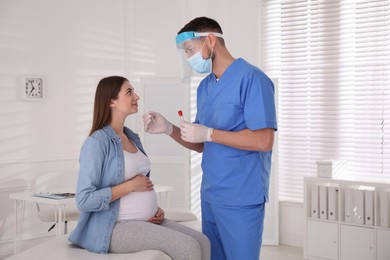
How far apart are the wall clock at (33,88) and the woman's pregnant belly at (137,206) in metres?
2.41

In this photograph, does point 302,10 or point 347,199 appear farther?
point 302,10

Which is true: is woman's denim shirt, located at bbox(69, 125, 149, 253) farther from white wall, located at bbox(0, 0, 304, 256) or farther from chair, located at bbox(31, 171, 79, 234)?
white wall, located at bbox(0, 0, 304, 256)

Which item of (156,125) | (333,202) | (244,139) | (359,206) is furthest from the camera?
(333,202)

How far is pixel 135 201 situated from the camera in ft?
7.18

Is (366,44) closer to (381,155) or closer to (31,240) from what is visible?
(381,155)

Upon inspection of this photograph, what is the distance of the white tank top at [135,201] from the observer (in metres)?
2.16

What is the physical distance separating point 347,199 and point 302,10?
1.56m

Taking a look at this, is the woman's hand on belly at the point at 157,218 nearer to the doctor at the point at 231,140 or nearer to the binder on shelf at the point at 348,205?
the doctor at the point at 231,140

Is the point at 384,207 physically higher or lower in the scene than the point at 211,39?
lower

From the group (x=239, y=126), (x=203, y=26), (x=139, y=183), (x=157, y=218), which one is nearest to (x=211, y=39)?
(x=203, y=26)

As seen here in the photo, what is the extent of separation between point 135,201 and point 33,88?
2.47 metres

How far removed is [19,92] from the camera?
14.0 feet

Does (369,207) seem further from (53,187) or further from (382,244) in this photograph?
(53,187)

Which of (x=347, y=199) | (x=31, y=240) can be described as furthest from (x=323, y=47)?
(x=31, y=240)
